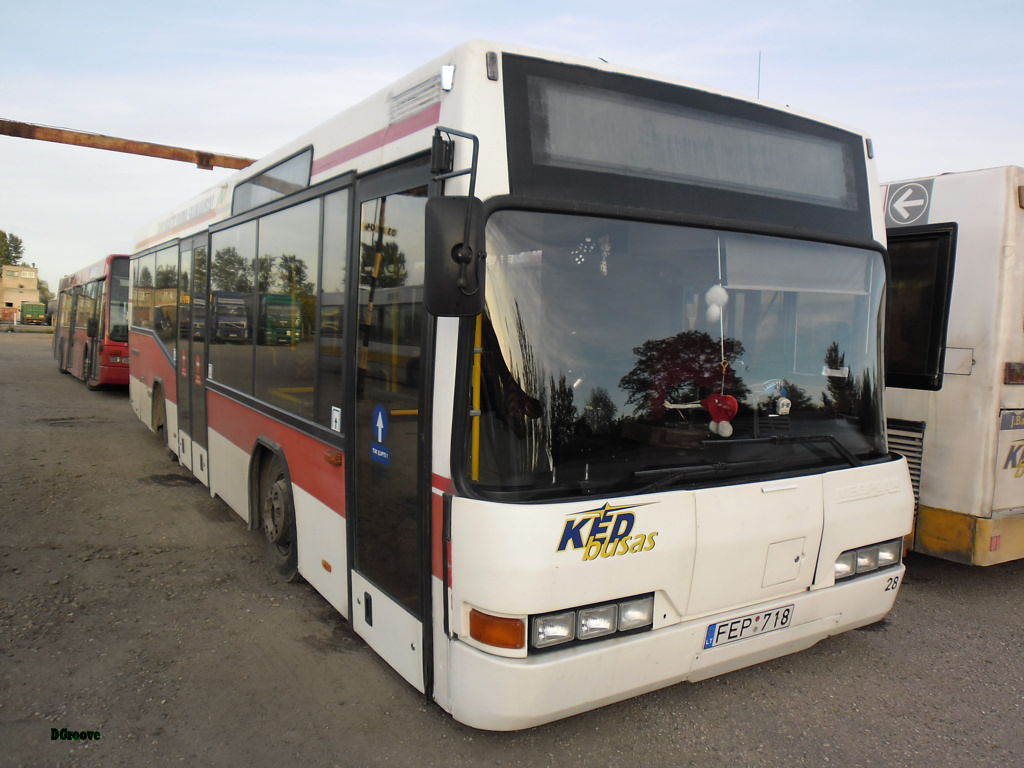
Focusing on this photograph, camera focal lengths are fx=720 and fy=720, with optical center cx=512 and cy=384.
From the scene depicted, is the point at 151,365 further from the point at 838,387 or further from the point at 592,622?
the point at 838,387

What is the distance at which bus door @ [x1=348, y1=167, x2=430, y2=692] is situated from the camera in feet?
9.84

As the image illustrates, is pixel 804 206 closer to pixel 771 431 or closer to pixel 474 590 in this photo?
pixel 771 431

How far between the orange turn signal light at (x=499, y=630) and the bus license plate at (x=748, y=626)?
0.86 meters

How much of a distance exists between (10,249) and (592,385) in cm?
12611

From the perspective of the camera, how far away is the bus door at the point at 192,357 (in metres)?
6.42

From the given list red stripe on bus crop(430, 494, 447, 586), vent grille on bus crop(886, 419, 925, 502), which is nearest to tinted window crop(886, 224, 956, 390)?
vent grille on bus crop(886, 419, 925, 502)

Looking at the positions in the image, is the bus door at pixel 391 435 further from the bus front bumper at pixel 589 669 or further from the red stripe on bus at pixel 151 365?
the red stripe on bus at pixel 151 365

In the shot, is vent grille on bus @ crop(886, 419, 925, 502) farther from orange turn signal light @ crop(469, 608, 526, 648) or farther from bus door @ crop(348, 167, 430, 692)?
bus door @ crop(348, 167, 430, 692)

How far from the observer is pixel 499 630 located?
8.64 feet

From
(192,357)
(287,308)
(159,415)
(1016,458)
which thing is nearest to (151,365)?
(159,415)

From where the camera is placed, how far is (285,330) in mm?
4570

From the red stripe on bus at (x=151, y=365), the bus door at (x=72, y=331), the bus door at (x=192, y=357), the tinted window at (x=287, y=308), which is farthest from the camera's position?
the bus door at (x=72, y=331)

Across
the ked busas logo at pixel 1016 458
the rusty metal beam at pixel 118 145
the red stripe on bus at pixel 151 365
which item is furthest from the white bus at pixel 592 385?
the rusty metal beam at pixel 118 145

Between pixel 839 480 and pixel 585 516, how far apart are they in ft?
4.47
